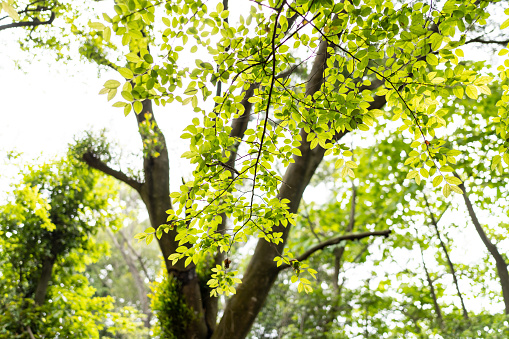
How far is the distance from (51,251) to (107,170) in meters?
2.16

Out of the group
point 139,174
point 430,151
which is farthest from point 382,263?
point 430,151

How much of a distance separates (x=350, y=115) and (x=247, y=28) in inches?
22.5

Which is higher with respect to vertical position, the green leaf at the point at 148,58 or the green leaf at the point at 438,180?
the green leaf at the point at 148,58

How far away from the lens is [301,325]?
5.78 meters

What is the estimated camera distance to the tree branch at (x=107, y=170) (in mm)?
4230

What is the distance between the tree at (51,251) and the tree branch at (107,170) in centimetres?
50

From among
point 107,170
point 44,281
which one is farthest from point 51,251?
point 107,170

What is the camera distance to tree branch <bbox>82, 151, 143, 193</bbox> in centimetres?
423

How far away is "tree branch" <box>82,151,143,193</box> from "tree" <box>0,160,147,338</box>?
504mm

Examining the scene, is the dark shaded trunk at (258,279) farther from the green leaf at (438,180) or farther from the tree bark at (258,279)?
the green leaf at (438,180)

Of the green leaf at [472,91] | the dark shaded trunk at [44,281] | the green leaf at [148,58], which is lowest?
the green leaf at [148,58]

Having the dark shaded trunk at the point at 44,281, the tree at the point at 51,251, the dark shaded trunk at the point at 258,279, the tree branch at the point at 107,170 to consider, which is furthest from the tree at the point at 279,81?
the dark shaded trunk at the point at 44,281

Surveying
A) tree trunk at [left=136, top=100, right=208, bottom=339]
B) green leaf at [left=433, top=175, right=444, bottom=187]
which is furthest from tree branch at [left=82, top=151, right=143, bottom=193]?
green leaf at [left=433, top=175, right=444, bottom=187]

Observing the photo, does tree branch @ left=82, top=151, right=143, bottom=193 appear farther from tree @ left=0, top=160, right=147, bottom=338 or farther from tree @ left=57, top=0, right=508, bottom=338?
tree @ left=57, top=0, right=508, bottom=338
